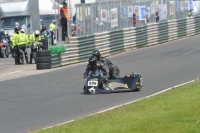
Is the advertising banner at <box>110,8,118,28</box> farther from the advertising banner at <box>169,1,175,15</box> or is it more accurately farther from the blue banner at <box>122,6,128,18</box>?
the advertising banner at <box>169,1,175,15</box>

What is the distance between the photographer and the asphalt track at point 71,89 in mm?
10969

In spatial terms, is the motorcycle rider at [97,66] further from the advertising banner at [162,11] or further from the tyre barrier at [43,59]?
the advertising banner at [162,11]

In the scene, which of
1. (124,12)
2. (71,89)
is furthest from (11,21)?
(71,89)

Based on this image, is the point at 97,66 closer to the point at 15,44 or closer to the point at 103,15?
the point at 15,44

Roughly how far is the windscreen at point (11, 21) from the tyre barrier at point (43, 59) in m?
17.1

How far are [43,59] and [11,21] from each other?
17.7 m

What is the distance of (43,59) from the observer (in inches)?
841

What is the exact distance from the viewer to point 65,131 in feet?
27.4

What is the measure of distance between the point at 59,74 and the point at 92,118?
987cm

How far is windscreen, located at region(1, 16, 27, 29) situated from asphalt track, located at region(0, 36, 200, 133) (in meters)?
14.1

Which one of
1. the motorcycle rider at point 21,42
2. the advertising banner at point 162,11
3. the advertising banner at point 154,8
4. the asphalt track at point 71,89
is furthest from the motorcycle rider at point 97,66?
the advertising banner at point 162,11

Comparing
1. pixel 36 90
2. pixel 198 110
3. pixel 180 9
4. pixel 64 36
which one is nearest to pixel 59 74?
pixel 36 90

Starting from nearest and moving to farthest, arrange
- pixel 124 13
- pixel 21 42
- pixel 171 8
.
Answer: pixel 21 42
pixel 124 13
pixel 171 8

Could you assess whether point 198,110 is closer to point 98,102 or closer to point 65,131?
point 65,131
